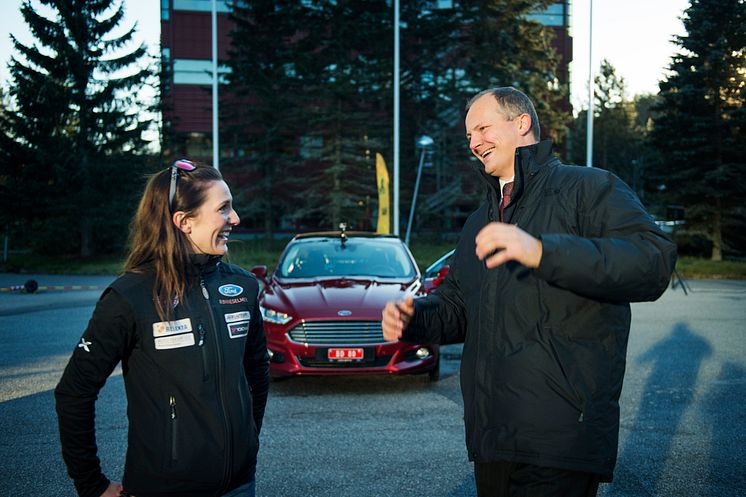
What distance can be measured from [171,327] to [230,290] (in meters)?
0.30

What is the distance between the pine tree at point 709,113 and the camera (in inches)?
1150

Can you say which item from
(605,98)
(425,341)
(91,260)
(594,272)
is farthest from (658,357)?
(605,98)

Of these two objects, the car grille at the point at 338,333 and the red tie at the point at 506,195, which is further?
the car grille at the point at 338,333

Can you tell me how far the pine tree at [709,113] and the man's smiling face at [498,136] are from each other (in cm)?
2921

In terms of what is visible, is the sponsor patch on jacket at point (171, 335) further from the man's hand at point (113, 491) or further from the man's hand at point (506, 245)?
the man's hand at point (506, 245)

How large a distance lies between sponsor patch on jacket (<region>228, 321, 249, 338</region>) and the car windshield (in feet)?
19.8

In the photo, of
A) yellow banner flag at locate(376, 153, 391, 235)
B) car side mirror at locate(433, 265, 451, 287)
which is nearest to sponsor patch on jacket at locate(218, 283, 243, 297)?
car side mirror at locate(433, 265, 451, 287)

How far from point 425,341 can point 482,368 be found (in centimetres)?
50

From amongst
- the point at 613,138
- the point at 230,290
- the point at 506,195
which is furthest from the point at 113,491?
the point at 613,138

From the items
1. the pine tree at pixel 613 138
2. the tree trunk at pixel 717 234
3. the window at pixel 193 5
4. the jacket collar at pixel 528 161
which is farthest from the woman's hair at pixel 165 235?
the pine tree at pixel 613 138

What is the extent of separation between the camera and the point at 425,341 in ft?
9.89

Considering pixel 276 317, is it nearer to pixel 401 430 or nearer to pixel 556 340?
pixel 401 430

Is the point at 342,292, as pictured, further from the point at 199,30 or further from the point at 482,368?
the point at 199,30

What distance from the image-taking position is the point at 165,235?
8.31ft
